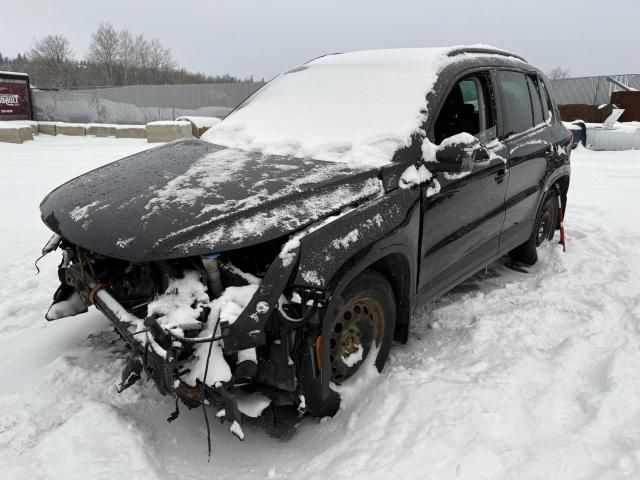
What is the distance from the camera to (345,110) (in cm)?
343

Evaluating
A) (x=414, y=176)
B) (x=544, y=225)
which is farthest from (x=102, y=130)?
(x=414, y=176)

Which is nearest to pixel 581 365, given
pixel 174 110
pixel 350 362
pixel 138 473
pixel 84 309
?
pixel 350 362

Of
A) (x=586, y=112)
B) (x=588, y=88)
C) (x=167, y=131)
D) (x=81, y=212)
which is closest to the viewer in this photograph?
(x=81, y=212)

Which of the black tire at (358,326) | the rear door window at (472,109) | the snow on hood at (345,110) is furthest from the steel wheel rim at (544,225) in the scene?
the black tire at (358,326)

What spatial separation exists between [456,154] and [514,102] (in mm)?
1579

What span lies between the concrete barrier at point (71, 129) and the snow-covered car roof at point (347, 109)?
1930 cm

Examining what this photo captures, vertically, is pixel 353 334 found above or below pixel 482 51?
below

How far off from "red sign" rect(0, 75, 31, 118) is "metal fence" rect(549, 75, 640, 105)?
904 inches

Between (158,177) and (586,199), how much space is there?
6892mm

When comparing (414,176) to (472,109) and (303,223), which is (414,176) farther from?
(472,109)

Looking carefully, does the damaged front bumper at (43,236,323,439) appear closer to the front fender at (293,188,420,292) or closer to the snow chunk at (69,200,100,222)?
the front fender at (293,188,420,292)

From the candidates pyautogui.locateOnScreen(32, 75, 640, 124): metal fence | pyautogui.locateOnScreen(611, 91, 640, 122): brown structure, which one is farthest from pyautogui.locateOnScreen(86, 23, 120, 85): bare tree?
pyautogui.locateOnScreen(611, 91, 640, 122): brown structure

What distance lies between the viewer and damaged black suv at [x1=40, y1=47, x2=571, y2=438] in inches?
87.6

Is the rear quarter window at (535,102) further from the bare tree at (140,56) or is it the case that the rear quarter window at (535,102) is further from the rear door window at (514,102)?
the bare tree at (140,56)
